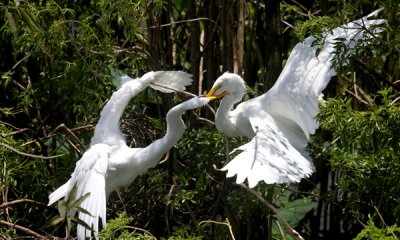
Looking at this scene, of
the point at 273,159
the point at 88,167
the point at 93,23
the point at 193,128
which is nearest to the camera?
the point at 273,159

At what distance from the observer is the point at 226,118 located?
4012 millimetres

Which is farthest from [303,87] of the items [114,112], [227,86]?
[114,112]

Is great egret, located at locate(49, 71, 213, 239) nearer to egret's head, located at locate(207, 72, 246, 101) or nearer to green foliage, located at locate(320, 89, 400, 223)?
egret's head, located at locate(207, 72, 246, 101)

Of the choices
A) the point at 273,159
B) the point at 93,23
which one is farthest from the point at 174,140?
the point at 93,23

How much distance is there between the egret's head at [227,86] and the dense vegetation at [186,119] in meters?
0.19

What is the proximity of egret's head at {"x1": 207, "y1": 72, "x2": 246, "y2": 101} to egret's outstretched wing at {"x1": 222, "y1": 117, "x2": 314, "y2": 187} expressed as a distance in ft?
0.90

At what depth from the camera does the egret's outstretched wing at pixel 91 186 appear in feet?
11.7

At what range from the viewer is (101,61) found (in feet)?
14.0

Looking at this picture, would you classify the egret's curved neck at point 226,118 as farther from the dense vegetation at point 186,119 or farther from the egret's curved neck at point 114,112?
the egret's curved neck at point 114,112

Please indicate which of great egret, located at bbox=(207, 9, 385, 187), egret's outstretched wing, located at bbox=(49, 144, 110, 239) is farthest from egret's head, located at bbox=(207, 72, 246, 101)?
egret's outstretched wing, located at bbox=(49, 144, 110, 239)

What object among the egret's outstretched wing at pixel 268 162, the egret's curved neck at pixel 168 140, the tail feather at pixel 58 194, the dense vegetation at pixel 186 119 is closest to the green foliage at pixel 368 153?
the dense vegetation at pixel 186 119

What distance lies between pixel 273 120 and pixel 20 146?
3.62 feet

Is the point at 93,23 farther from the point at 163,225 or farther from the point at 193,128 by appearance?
the point at 163,225

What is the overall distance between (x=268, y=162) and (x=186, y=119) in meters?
1.39
